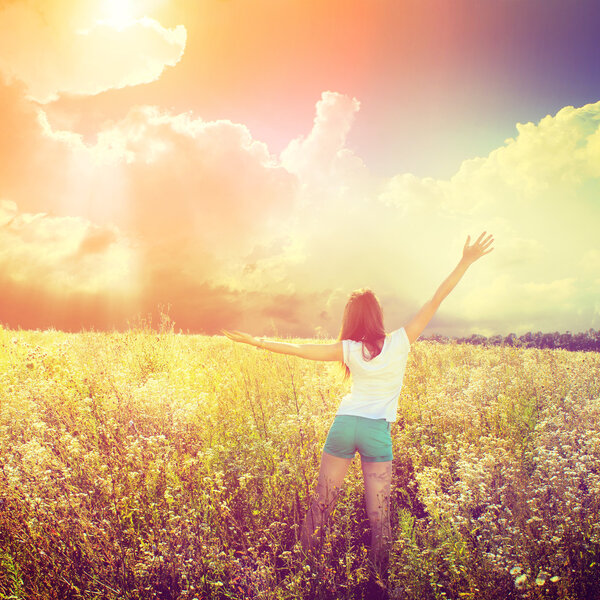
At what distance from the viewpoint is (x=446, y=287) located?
13.6 feet

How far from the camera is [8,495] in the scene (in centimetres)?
367

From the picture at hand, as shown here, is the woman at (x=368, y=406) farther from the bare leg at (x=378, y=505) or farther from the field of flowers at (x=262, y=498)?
the field of flowers at (x=262, y=498)

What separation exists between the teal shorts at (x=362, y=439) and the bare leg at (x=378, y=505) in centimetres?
8

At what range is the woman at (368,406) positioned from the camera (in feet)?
11.4

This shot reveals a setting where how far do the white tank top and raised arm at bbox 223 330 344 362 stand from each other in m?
0.11

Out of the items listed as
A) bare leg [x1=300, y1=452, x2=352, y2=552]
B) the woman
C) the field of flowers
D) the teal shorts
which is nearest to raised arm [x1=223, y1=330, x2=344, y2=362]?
the woman

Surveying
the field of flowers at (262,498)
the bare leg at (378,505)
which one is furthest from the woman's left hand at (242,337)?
the bare leg at (378,505)

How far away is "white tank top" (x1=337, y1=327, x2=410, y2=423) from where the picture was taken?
145 inches

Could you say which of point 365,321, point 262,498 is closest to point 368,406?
point 365,321

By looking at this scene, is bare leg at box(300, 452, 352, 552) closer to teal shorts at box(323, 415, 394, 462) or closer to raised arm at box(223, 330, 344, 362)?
teal shorts at box(323, 415, 394, 462)

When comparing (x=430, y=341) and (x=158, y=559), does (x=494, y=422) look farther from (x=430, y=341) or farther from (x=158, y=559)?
(x=430, y=341)

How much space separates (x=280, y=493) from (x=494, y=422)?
3496 millimetres

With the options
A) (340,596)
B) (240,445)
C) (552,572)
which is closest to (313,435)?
(240,445)

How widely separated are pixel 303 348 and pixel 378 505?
1536mm
